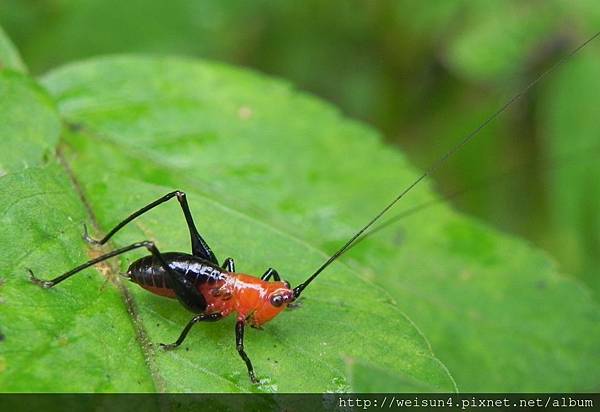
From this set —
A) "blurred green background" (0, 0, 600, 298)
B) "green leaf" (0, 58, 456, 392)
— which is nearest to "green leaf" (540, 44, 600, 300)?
"blurred green background" (0, 0, 600, 298)

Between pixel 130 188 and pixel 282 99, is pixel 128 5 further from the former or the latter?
pixel 130 188

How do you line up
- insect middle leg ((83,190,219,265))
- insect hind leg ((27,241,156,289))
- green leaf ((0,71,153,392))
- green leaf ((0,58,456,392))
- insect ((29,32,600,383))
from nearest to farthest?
green leaf ((0,71,153,392)), green leaf ((0,58,456,392)), insect hind leg ((27,241,156,289)), insect ((29,32,600,383)), insect middle leg ((83,190,219,265))

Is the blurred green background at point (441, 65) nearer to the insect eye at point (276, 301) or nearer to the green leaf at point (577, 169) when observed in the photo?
the green leaf at point (577, 169)

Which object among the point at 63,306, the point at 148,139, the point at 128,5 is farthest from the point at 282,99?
the point at 128,5

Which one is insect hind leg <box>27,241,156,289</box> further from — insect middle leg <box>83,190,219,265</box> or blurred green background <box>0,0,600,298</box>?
blurred green background <box>0,0,600,298</box>

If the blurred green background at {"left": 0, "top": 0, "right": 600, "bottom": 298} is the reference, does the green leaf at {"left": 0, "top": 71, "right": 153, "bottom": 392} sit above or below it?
below

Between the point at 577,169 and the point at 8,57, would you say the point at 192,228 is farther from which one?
the point at 577,169

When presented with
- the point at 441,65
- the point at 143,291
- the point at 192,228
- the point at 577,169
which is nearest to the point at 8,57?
the point at 192,228
